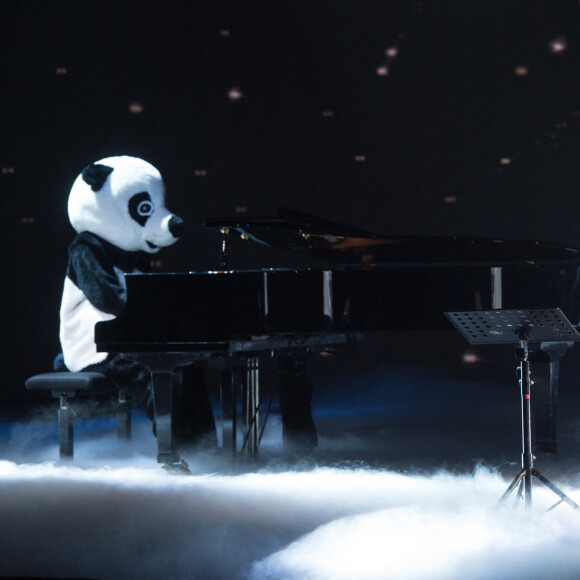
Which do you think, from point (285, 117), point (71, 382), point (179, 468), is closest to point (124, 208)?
point (71, 382)

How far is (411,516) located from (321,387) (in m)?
3.85

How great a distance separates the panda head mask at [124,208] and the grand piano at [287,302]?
0.82 m

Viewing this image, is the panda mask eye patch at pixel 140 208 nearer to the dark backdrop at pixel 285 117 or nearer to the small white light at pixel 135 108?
the dark backdrop at pixel 285 117

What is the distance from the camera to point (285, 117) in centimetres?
654

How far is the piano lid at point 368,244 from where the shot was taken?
336 cm

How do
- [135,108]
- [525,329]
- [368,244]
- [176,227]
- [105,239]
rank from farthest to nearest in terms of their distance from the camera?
[135,108] < [105,239] < [176,227] < [368,244] < [525,329]

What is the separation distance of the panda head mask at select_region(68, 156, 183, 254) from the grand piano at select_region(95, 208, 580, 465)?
32.2 inches

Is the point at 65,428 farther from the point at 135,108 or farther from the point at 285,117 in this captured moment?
the point at 285,117

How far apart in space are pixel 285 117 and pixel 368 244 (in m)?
3.08

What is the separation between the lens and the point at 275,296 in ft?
10.7

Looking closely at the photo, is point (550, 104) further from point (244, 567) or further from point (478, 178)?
point (244, 567)

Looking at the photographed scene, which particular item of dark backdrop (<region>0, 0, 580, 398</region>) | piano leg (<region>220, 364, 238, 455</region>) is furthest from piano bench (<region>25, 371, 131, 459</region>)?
dark backdrop (<region>0, 0, 580, 398</region>)

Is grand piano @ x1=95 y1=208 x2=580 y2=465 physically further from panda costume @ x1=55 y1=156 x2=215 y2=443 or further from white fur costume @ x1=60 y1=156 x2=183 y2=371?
white fur costume @ x1=60 y1=156 x2=183 y2=371

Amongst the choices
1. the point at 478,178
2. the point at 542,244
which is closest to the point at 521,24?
the point at 478,178
